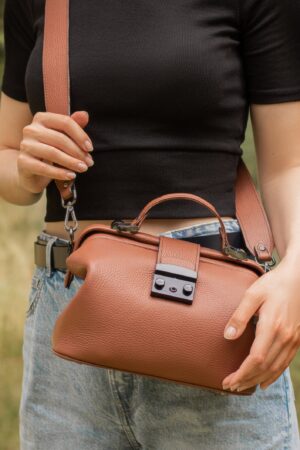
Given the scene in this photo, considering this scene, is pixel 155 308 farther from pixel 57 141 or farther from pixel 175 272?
pixel 57 141

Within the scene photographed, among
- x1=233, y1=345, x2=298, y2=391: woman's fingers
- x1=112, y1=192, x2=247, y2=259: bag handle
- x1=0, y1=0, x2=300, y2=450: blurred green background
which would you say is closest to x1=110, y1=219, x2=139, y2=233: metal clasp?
x1=112, y1=192, x2=247, y2=259: bag handle

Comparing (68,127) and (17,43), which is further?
(17,43)

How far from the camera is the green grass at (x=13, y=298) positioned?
2633 millimetres

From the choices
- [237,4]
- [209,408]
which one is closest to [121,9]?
[237,4]

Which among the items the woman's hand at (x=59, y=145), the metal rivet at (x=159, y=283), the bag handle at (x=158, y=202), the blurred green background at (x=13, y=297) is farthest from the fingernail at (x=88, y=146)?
the blurred green background at (x=13, y=297)

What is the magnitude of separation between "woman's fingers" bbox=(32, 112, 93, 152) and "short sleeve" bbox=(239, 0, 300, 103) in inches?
10.0

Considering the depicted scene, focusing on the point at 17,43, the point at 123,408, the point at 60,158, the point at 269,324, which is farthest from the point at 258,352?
the point at 17,43

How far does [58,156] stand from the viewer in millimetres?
1073

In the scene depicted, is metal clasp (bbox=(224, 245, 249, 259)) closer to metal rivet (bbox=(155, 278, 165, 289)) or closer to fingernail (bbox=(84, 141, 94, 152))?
metal rivet (bbox=(155, 278, 165, 289))

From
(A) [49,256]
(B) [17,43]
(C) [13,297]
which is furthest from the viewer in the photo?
(C) [13,297]

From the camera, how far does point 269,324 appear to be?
96 cm

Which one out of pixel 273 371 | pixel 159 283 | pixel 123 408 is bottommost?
pixel 123 408

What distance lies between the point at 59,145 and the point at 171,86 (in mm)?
169

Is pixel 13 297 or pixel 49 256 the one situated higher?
pixel 49 256
